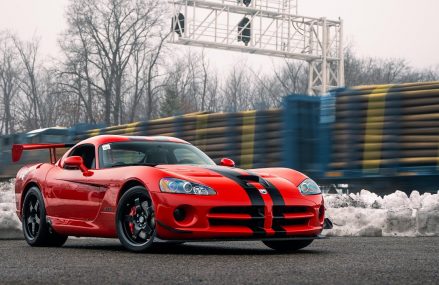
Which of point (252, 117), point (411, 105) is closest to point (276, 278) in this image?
point (411, 105)

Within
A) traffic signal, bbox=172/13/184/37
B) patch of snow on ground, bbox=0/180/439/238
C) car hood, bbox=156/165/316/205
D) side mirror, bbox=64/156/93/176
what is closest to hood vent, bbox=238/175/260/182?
car hood, bbox=156/165/316/205

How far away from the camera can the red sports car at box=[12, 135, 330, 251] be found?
27.0ft

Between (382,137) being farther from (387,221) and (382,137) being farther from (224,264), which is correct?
(224,264)

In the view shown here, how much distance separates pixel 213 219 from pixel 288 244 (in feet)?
4.26

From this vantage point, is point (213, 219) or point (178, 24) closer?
point (213, 219)

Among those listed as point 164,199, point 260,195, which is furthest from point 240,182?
point 164,199

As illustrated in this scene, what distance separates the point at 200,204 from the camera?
8188 millimetres

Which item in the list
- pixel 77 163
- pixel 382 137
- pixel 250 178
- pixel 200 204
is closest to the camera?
pixel 200 204

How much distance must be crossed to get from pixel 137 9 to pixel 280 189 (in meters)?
52.8

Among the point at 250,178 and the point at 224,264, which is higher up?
the point at 250,178

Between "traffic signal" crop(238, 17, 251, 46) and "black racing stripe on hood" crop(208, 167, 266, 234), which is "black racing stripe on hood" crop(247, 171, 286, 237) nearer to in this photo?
"black racing stripe on hood" crop(208, 167, 266, 234)

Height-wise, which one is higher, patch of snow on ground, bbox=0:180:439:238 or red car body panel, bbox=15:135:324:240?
red car body panel, bbox=15:135:324:240

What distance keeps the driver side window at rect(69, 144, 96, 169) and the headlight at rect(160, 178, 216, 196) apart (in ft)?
5.02

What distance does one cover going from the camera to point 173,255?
820 cm
